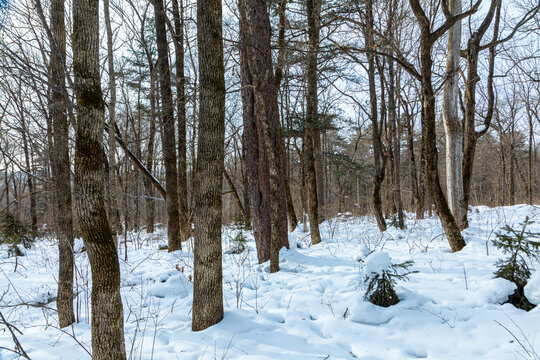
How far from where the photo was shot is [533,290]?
2.32 metres

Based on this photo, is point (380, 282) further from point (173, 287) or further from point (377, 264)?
point (173, 287)

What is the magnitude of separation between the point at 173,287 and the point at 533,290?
13.1 ft

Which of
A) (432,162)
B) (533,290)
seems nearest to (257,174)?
(432,162)

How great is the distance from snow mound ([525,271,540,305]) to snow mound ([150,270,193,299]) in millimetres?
3680

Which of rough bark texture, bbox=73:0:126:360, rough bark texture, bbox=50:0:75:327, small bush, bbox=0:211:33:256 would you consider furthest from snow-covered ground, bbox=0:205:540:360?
small bush, bbox=0:211:33:256

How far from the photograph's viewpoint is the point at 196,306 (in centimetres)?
267

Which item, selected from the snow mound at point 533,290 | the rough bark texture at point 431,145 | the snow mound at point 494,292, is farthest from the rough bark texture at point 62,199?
the rough bark texture at point 431,145

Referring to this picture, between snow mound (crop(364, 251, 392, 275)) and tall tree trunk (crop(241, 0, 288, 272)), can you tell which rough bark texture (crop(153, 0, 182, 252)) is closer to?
tall tree trunk (crop(241, 0, 288, 272))

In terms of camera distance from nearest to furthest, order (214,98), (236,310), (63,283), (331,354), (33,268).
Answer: (331,354), (214,98), (236,310), (63,283), (33,268)

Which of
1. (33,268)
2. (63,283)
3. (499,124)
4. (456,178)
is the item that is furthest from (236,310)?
(499,124)

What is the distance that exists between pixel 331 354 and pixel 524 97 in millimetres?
19440

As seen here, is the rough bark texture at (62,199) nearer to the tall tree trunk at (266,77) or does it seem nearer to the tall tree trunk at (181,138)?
the tall tree trunk at (266,77)

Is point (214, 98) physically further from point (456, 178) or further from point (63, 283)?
point (456, 178)

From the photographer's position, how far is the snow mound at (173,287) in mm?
3805
